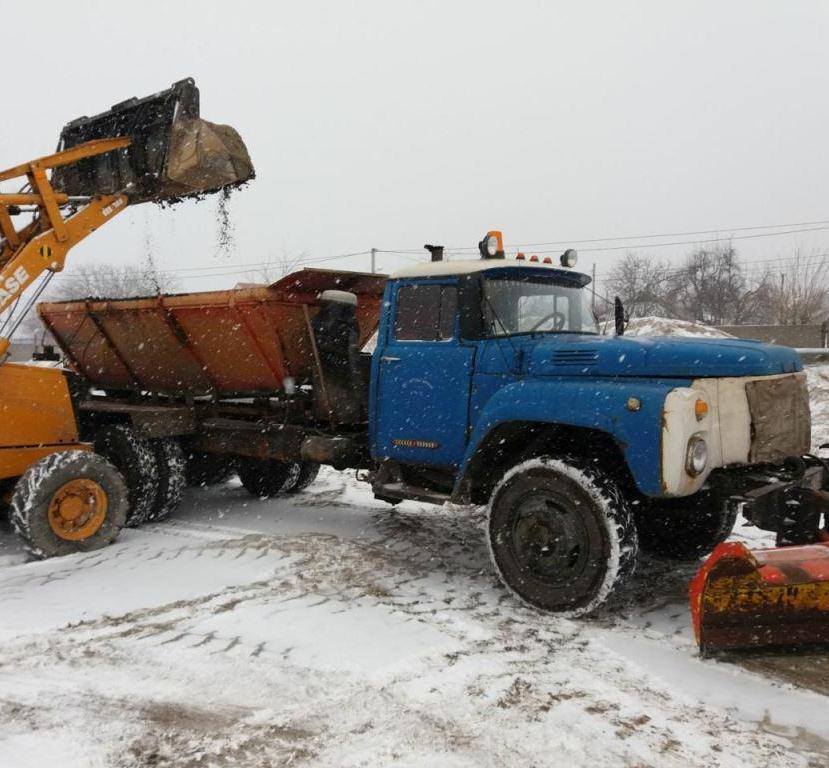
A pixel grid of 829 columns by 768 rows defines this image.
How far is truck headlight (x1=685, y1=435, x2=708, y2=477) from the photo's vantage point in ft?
13.2

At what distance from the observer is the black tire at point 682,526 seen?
17.3 ft

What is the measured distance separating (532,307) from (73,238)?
14.3ft

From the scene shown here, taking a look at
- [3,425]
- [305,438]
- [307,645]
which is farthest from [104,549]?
[307,645]

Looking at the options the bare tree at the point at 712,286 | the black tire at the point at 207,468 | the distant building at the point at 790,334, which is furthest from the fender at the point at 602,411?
the bare tree at the point at 712,286

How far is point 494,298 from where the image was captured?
515 cm

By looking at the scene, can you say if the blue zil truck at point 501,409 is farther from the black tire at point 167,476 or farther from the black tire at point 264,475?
the black tire at point 264,475

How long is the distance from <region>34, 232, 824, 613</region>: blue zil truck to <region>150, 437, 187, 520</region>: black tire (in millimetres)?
24

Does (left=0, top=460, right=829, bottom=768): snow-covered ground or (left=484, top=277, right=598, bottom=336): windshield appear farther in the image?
(left=484, top=277, right=598, bottom=336): windshield

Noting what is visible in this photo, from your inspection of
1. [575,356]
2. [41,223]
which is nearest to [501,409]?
[575,356]

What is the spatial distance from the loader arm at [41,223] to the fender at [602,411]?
4.30 metres

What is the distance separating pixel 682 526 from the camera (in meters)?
5.54

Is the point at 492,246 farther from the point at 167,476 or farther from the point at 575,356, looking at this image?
the point at 167,476

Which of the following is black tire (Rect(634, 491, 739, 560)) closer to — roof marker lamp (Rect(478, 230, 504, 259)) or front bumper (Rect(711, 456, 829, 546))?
front bumper (Rect(711, 456, 829, 546))

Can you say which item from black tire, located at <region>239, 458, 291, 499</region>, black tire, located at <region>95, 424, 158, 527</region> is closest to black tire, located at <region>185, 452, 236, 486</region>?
black tire, located at <region>239, 458, 291, 499</region>
